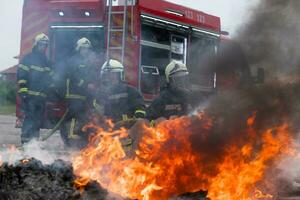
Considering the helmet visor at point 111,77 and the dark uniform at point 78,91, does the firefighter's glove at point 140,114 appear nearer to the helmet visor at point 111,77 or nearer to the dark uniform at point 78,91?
the helmet visor at point 111,77

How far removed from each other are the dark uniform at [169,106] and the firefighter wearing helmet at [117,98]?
0.19 m

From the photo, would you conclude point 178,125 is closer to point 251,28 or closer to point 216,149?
point 216,149

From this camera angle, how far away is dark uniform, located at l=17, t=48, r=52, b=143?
8720mm

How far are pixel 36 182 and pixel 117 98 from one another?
9.69ft

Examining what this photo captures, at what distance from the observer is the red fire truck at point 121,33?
946 centimetres

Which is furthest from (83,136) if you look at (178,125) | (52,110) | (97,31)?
(178,125)

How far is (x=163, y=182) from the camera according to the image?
5.35 metres

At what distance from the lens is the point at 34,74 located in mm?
8789

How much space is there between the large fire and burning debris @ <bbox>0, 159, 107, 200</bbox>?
0.31 metres

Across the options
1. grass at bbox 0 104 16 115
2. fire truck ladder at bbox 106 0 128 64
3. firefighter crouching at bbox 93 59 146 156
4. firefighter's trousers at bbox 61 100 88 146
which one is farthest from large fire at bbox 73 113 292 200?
grass at bbox 0 104 16 115

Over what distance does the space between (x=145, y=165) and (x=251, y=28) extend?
2952 mm

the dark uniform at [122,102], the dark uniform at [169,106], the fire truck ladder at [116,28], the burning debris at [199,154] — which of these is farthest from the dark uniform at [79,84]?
the burning debris at [199,154]

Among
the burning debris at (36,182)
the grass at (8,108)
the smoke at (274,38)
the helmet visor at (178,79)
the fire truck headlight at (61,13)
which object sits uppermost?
the fire truck headlight at (61,13)

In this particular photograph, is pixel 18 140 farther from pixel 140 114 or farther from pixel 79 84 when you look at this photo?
pixel 140 114
